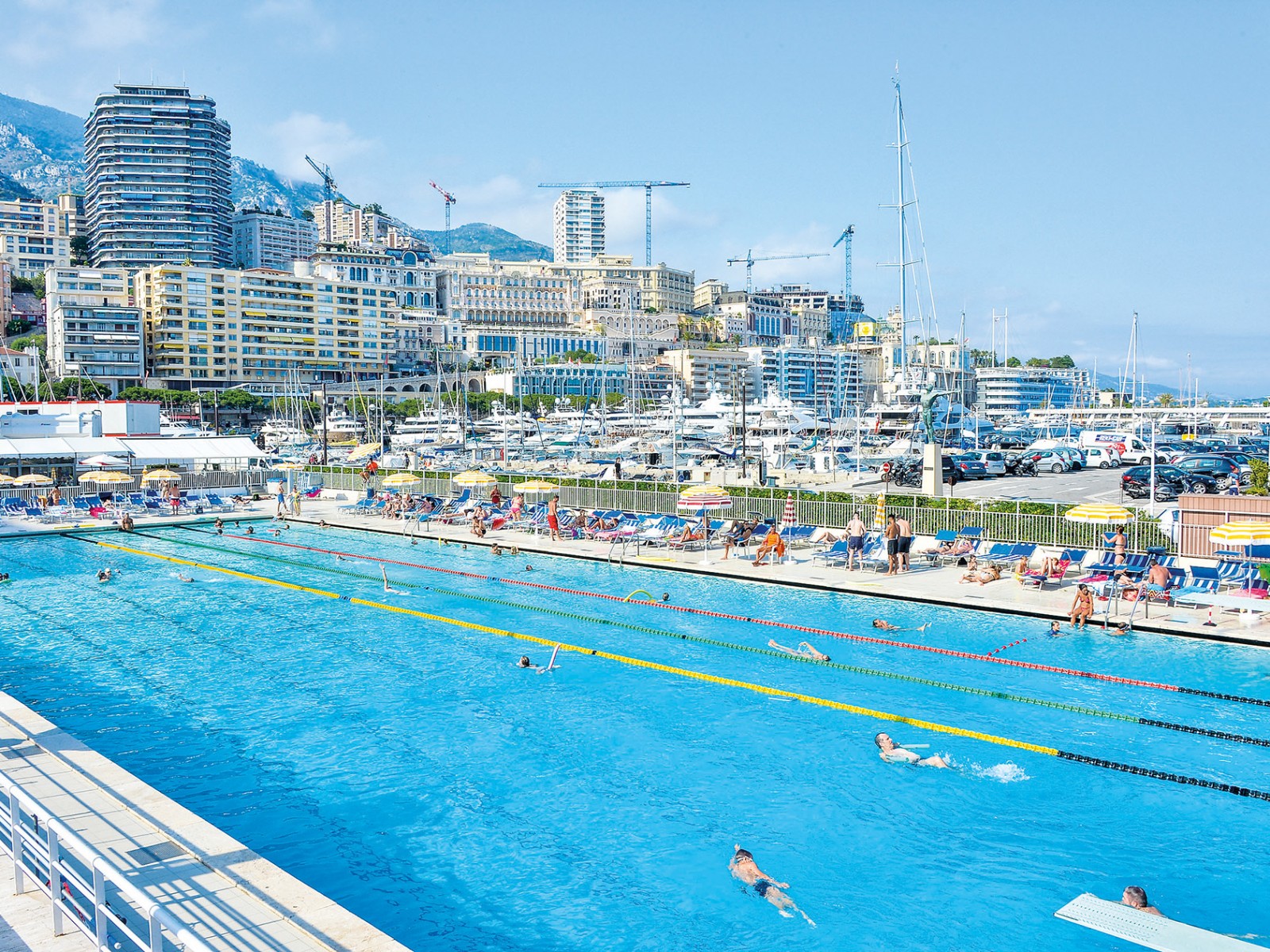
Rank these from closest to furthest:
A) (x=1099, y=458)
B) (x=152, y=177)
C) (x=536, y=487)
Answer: (x=536, y=487) < (x=1099, y=458) < (x=152, y=177)

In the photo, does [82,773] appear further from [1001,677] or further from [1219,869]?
[1001,677]

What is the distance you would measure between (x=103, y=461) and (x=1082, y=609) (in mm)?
42486

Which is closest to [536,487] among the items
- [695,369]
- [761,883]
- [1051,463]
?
[761,883]

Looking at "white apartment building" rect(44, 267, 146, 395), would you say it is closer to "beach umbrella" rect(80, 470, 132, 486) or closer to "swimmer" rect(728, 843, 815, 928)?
"beach umbrella" rect(80, 470, 132, 486)

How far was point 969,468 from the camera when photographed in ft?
140

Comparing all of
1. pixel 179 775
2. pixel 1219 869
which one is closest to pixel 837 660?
pixel 1219 869

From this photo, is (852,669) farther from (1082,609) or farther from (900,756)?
(1082,609)

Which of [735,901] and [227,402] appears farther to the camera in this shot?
[227,402]

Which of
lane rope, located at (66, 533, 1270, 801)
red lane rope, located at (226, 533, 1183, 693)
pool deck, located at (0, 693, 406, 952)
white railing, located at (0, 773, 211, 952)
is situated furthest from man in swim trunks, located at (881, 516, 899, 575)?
white railing, located at (0, 773, 211, 952)

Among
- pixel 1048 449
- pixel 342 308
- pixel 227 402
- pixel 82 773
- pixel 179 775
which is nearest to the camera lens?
pixel 82 773

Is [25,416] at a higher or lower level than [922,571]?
higher

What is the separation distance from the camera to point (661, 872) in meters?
9.45

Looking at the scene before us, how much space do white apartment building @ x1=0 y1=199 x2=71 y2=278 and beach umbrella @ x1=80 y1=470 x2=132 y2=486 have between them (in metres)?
158

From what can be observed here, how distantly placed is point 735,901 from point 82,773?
678cm
